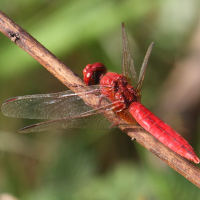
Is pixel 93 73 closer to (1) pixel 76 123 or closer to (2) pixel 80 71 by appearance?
(1) pixel 76 123

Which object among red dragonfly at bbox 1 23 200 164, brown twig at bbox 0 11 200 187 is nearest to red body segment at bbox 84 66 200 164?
red dragonfly at bbox 1 23 200 164

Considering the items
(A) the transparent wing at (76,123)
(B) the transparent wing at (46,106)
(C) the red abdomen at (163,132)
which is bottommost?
(C) the red abdomen at (163,132)

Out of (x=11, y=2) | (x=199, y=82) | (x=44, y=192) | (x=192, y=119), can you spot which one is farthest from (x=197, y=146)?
(x=11, y=2)

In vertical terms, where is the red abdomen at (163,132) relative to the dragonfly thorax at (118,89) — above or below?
below

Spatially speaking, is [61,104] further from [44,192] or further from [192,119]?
[192,119]

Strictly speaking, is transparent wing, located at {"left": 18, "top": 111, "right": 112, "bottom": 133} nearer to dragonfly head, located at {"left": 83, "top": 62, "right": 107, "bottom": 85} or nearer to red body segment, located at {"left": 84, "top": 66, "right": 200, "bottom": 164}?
red body segment, located at {"left": 84, "top": 66, "right": 200, "bottom": 164}

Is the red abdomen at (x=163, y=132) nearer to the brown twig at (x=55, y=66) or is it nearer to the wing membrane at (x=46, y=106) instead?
the brown twig at (x=55, y=66)

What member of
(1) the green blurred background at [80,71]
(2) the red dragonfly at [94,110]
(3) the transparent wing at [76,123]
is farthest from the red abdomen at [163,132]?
(1) the green blurred background at [80,71]
